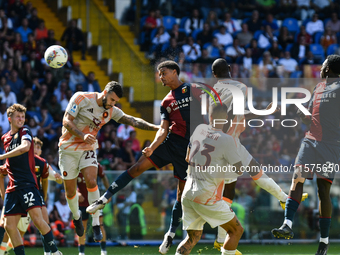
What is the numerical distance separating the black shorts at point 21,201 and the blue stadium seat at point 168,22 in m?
9.74

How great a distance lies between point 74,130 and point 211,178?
251 cm

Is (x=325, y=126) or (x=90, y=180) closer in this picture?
(x=325, y=126)

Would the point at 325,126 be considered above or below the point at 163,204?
above

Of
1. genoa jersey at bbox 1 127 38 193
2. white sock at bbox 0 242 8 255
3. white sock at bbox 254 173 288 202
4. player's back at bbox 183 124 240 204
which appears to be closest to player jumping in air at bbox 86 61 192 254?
genoa jersey at bbox 1 127 38 193

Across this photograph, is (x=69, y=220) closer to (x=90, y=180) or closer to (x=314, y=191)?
(x=90, y=180)

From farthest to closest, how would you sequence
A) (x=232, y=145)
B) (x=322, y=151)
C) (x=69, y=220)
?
1. (x=69, y=220)
2. (x=322, y=151)
3. (x=232, y=145)

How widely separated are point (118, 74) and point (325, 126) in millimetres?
8775

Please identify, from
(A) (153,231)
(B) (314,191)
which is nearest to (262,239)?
(B) (314,191)

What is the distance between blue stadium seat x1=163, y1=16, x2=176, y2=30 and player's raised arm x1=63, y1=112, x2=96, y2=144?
353 inches

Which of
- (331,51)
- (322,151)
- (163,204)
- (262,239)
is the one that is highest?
(331,51)

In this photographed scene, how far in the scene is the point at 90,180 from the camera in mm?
8281

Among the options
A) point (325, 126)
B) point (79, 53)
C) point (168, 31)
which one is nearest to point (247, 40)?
point (168, 31)

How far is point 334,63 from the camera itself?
24.2 ft

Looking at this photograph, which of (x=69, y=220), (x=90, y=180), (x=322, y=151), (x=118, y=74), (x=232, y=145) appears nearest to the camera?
(x=232, y=145)
